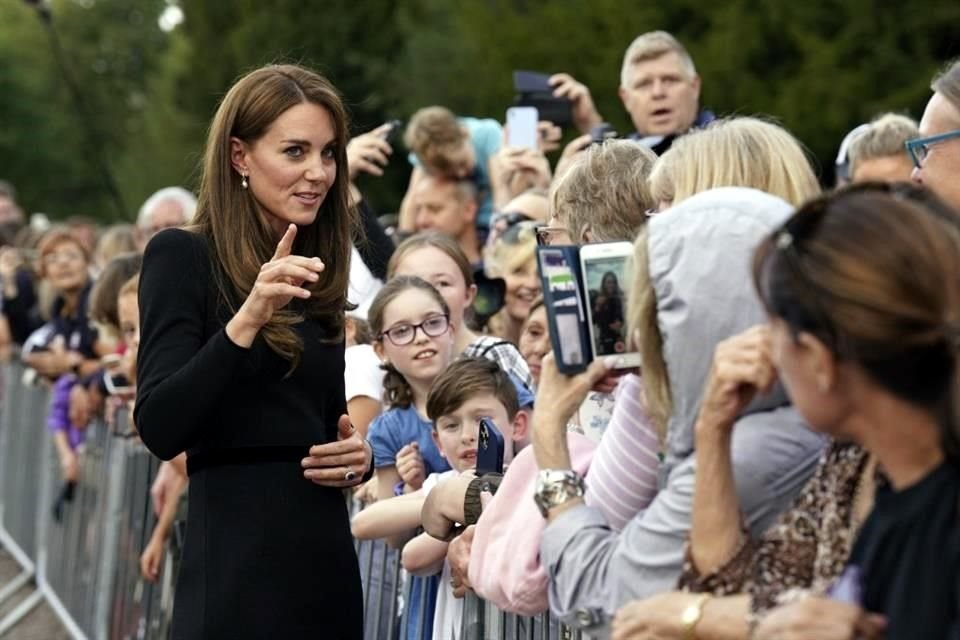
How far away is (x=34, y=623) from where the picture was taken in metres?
10.5

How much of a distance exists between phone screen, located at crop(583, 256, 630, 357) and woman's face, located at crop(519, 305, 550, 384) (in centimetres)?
300


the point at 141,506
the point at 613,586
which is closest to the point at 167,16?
the point at 141,506

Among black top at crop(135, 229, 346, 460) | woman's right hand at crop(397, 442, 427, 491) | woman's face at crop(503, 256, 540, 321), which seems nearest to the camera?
black top at crop(135, 229, 346, 460)

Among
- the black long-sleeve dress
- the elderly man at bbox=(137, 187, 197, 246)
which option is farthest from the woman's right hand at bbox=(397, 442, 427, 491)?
the elderly man at bbox=(137, 187, 197, 246)

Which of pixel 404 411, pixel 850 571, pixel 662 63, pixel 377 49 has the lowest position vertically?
pixel 850 571

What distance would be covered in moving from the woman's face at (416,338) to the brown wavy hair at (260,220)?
0.98m

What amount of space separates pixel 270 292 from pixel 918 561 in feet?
6.22

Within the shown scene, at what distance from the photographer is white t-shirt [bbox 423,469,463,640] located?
491 centimetres

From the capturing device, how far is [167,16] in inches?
2771

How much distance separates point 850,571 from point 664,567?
0.46 meters

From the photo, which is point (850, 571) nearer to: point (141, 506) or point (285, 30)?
point (141, 506)

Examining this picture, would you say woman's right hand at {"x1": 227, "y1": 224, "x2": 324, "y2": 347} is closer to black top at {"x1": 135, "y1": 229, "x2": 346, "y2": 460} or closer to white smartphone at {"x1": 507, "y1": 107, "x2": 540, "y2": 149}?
black top at {"x1": 135, "y1": 229, "x2": 346, "y2": 460}

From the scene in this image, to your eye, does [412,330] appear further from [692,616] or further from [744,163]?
[692,616]

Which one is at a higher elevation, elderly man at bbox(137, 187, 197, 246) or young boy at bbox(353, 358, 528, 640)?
elderly man at bbox(137, 187, 197, 246)
